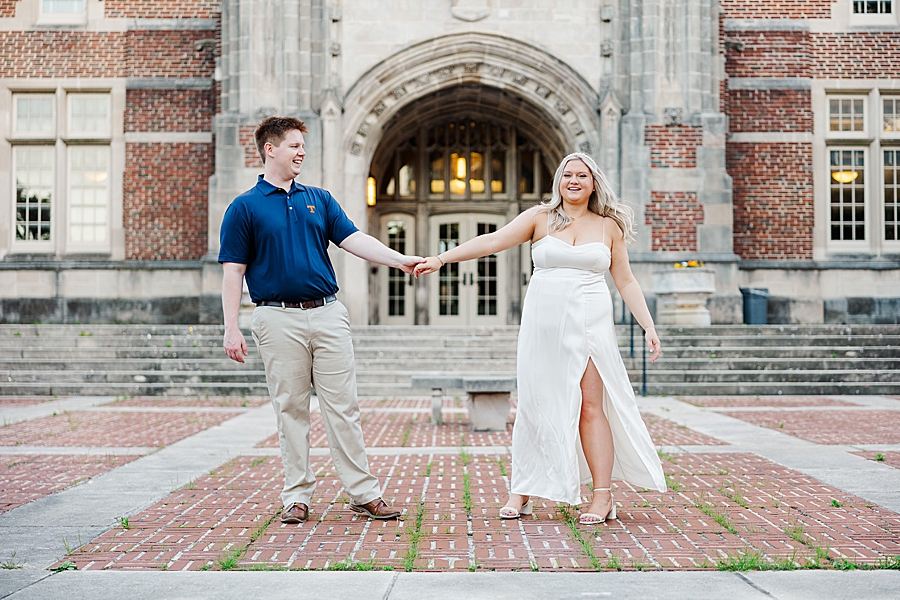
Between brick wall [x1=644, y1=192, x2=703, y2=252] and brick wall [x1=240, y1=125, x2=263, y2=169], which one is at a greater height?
brick wall [x1=240, y1=125, x2=263, y2=169]

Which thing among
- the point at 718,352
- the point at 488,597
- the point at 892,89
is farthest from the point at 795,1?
the point at 488,597

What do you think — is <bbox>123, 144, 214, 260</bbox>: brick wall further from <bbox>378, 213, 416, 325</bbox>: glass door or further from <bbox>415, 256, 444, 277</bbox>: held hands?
<bbox>415, 256, 444, 277</bbox>: held hands

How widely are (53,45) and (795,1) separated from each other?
1466 cm

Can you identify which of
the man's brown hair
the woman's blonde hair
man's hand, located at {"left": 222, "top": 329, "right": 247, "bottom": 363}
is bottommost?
man's hand, located at {"left": 222, "top": 329, "right": 247, "bottom": 363}

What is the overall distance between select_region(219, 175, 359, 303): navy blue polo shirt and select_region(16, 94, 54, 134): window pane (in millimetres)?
15465

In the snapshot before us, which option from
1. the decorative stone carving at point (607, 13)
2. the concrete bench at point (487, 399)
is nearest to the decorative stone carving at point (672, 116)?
the decorative stone carving at point (607, 13)

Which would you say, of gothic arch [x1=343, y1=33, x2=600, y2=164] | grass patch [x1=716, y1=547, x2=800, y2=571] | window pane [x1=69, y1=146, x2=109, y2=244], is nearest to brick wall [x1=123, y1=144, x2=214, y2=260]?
window pane [x1=69, y1=146, x2=109, y2=244]

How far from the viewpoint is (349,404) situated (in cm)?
449

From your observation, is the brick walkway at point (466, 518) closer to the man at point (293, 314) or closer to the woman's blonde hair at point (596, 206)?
the man at point (293, 314)

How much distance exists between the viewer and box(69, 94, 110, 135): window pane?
17953 millimetres

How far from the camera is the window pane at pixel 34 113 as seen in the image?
58.9 feet

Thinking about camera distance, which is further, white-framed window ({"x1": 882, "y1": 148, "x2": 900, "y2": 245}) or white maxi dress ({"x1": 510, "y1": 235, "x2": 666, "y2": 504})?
white-framed window ({"x1": 882, "y1": 148, "x2": 900, "y2": 245})

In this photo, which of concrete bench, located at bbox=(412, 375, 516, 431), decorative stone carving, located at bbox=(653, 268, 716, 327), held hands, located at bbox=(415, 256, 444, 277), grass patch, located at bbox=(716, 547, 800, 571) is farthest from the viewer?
decorative stone carving, located at bbox=(653, 268, 716, 327)

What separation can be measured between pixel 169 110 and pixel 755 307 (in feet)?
38.4
